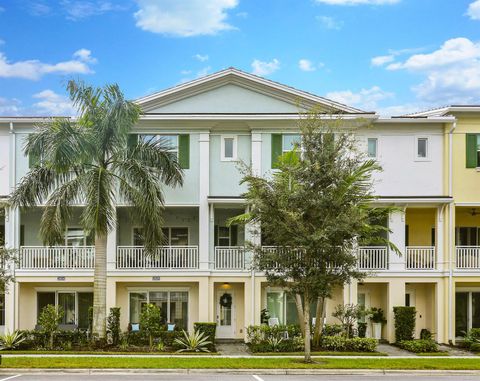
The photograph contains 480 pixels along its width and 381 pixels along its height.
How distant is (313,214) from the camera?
21.8 meters

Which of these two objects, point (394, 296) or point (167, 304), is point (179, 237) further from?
point (394, 296)

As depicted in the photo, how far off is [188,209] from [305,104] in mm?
7300

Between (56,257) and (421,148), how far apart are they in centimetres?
1688

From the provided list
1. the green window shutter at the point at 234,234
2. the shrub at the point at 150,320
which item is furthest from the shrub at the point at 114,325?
the green window shutter at the point at 234,234

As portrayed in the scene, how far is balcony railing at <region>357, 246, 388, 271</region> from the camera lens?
A: 2988 centimetres

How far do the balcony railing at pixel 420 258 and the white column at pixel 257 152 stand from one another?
755 cm

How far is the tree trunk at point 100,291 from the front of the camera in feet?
83.6

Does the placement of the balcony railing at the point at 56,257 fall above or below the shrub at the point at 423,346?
above

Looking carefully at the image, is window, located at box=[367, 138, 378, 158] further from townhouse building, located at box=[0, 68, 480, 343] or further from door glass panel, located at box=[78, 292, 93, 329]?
door glass panel, located at box=[78, 292, 93, 329]

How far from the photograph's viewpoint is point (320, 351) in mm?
25609

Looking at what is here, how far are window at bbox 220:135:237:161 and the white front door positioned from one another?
6.24m

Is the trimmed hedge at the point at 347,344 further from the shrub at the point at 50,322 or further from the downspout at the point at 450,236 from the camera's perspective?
the shrub at the point at 50,322

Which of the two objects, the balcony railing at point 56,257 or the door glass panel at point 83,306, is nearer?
the balcony railing at point 56,257

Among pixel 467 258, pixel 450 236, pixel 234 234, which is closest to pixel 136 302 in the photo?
pixel 234 234
